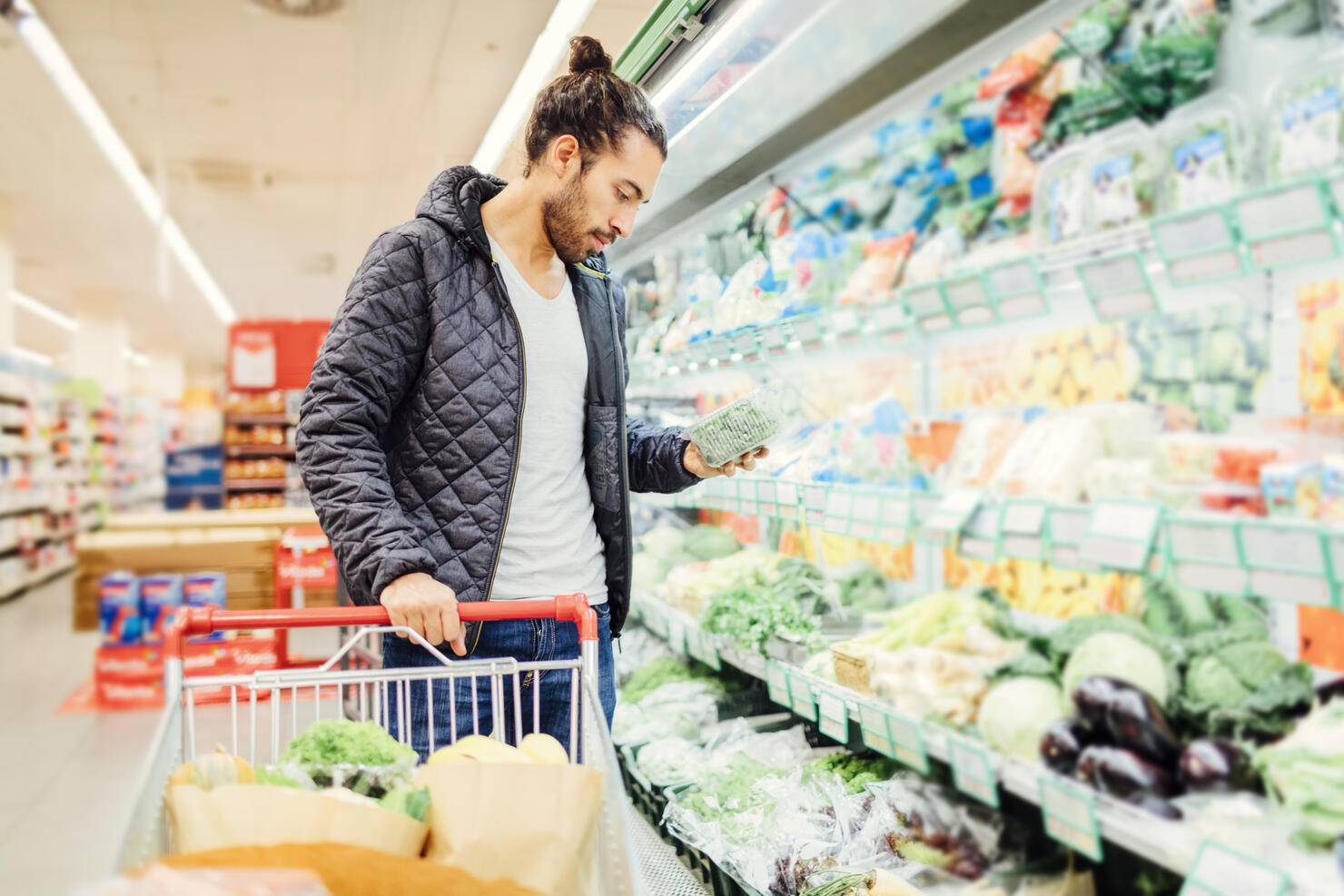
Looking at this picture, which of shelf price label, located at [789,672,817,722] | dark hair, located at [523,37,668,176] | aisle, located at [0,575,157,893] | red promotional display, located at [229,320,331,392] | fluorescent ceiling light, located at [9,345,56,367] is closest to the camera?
dark hair, located at [523,37,668,176]

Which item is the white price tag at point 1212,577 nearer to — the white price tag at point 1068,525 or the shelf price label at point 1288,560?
the shelf price label at point 1288,560

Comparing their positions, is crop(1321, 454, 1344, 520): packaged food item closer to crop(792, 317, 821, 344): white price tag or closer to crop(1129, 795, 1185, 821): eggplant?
crop(1129, 795, 1185, 821): eggplant

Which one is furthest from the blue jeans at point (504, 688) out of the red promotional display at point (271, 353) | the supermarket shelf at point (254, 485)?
the supermarket shelf at point (254, 485)

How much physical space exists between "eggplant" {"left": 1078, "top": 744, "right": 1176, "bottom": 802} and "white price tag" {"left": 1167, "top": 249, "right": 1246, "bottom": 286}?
66 centimetres

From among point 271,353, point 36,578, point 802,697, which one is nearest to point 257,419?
point 271,353

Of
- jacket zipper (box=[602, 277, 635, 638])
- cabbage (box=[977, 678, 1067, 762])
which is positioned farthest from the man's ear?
cabbage (box=[977, 678, 1067, 762])

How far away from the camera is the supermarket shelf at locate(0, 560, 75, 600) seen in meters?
9.72

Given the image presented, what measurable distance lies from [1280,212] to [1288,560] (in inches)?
16.2

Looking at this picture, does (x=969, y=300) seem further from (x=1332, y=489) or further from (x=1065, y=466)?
(x=1332, y=489)

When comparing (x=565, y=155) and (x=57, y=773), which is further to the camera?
(x=57, y=773)

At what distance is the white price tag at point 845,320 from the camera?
1849 millimetres

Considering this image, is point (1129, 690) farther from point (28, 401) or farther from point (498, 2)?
point (28, 401)

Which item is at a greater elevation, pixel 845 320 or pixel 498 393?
pixel 845 320

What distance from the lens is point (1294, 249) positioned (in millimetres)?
1102
